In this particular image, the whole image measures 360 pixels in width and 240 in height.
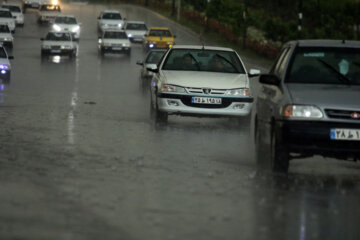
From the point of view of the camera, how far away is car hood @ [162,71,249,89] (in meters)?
19.6

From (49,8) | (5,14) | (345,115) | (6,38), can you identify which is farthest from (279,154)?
(49,8)

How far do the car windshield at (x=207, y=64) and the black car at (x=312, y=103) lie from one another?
22.0 feet

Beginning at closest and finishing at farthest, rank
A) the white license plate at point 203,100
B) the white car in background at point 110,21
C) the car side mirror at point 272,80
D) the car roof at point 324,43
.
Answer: the car side mirror at point 272,80, the car roof at point 324,43, the white license plate at point 203,100, the white car in background at point 110,21

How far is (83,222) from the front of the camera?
884 centimetres

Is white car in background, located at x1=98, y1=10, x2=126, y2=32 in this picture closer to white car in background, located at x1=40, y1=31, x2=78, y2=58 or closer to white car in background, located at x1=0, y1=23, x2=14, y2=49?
white car in background, located at x1=0, y1=23, x2=14, y2=49

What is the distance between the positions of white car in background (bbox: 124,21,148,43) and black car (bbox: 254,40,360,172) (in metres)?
55.4

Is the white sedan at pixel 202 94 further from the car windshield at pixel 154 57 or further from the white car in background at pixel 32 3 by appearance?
the white car in background at pixel 32 3

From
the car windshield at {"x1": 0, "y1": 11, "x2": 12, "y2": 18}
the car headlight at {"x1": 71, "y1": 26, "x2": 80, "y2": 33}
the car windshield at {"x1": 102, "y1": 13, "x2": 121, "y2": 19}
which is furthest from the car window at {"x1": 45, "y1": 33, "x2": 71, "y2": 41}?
the car windshield at {"x1": 102, "y1": 13, "x2": 121, "y2": 19}

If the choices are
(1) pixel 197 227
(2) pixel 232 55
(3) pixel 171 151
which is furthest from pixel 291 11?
(1) pixel 197 227

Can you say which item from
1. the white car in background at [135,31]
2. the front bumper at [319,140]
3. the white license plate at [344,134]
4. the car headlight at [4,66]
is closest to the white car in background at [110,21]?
the white car in background at [135,31]

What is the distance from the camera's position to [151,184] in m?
11.5

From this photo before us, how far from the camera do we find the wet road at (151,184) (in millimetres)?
8773

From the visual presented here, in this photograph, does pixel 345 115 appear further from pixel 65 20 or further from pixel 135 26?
pixel 65 20

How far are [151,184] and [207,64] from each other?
9785mm
